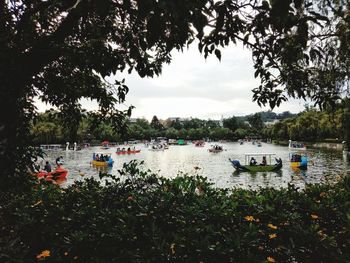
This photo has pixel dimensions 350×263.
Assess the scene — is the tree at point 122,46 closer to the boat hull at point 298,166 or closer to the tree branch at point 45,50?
the tree branch at point 45,50

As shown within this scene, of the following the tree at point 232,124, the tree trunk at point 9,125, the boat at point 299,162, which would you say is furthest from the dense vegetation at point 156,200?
the tree at point 232,124

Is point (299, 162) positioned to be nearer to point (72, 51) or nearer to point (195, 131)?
point (72, 51)

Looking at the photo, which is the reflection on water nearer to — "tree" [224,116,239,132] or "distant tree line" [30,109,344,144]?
"distant tree line" [30,109,344,144]

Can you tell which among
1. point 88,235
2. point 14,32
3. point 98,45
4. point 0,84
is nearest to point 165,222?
point 88,235

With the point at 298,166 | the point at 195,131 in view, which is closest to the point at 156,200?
the point at 298,166

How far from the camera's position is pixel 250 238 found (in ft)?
11.7

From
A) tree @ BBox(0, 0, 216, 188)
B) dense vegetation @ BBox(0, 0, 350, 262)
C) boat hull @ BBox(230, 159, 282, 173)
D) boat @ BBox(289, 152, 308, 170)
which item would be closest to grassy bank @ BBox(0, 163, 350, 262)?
dense vegetation @ BBox(0, 0, 350, 262)

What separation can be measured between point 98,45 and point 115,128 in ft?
A: 8.01

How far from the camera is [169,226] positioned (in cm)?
423

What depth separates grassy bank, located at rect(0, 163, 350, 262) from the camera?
3459mm

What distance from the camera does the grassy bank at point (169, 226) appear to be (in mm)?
3459

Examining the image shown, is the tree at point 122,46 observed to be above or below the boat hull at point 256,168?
above

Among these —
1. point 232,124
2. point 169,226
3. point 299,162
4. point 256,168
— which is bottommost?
point 256,168

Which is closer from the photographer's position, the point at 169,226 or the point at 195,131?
the point at 169,226
